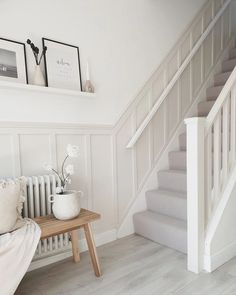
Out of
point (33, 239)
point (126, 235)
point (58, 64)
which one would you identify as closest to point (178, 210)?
point (126, 235)

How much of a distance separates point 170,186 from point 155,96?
105 centimetres

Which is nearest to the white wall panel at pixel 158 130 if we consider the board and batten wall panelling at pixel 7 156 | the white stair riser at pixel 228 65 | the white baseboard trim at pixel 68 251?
the white baseboard trim at pixel 68 251

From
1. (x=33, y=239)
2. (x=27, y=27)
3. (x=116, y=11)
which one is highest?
(x=116, y=11)

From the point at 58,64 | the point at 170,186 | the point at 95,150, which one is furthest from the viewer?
the point at 170,186

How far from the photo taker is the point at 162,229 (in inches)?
92.1

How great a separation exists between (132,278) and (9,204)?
1.04 metres

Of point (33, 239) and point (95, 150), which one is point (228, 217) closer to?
point (95, 150)

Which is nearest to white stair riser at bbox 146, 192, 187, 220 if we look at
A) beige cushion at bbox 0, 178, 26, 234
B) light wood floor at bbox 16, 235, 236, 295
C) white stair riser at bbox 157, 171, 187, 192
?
white stair riser at bbox 157, 171, 187, 192

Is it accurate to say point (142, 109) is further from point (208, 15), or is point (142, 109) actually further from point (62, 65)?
point (208, 15)

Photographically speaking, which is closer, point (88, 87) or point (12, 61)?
point (12, 61)

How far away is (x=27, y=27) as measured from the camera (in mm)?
1913

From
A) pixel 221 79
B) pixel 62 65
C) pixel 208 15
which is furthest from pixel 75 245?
pixel 208 15

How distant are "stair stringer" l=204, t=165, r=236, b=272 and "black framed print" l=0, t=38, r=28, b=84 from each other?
1.82 meters

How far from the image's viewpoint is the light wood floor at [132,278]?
1.67m
